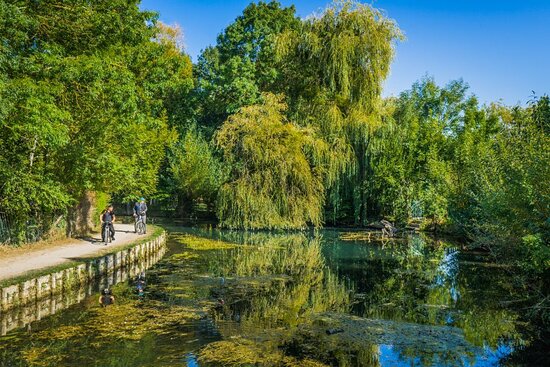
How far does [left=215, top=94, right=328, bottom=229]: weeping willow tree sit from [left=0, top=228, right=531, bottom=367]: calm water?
790 cm

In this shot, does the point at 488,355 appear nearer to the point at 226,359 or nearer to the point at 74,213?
the point at 226,359

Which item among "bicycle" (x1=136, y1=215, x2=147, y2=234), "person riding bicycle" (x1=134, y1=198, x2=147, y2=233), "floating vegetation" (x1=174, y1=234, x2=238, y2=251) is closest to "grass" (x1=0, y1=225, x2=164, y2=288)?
"person riding bicycle" (x1=134, y1=198, x2=147, y2=233)

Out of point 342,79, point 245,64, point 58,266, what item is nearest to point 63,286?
point 58,266

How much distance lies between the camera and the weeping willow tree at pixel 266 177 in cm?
2836

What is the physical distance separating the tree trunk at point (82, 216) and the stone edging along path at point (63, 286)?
443 centimetres

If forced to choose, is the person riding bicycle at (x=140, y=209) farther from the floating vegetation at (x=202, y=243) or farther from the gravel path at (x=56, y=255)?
the floating vegetation at (x=202, y=243)

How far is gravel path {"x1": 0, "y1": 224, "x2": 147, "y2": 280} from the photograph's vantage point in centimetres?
1379

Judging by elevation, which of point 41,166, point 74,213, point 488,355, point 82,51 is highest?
point 82,51

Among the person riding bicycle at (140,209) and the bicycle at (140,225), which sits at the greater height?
the person riding bicycle at (140,209)

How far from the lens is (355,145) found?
3284 centimetres

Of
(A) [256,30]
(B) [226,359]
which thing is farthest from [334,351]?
(A) [256,30]

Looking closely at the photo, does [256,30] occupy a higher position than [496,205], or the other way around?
[256,30]

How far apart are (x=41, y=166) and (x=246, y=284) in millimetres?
8999

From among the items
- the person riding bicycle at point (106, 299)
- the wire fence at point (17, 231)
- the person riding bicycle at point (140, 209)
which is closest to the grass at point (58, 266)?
the wire fence at point (17, 231)
